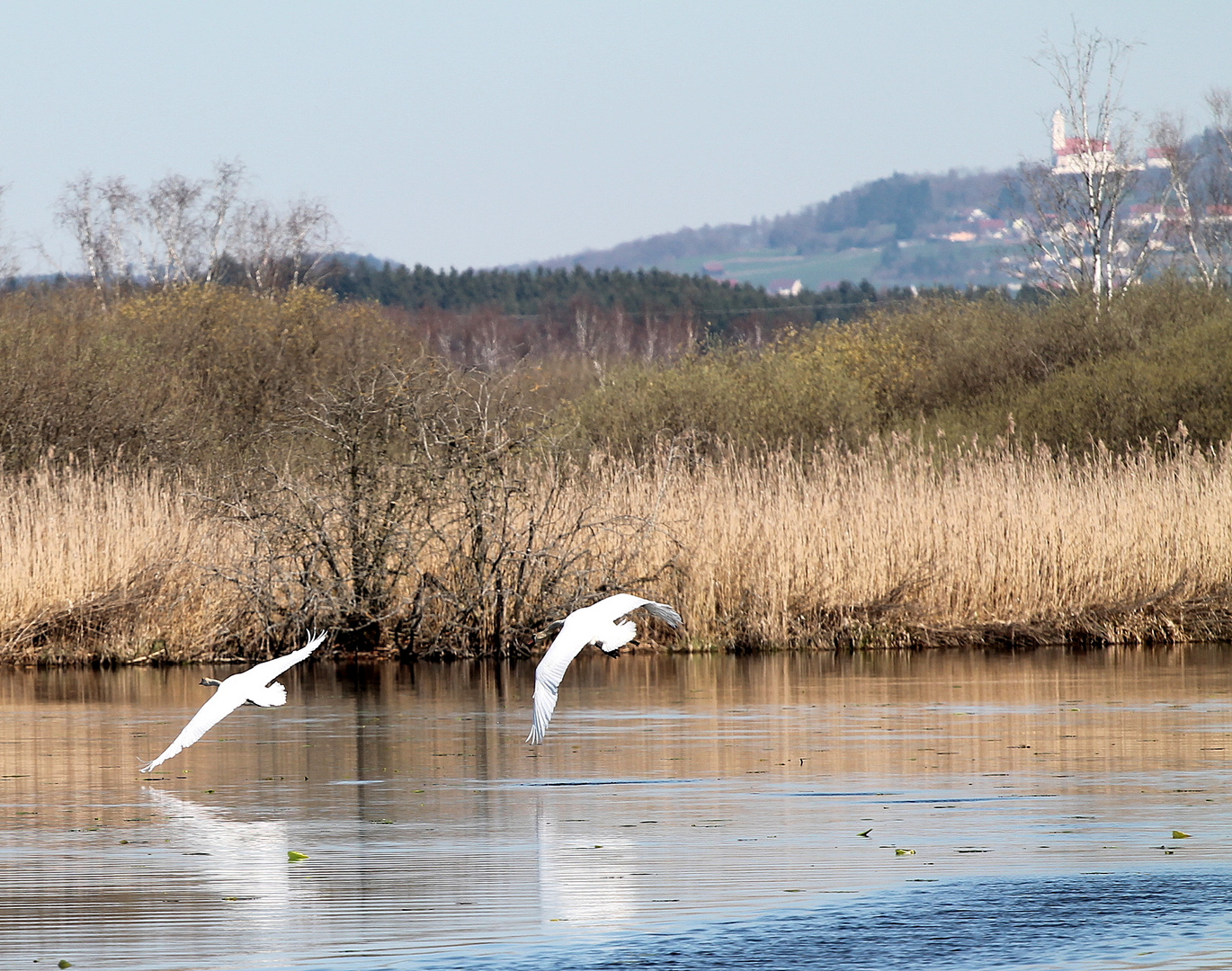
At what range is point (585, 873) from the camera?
8.03 metres

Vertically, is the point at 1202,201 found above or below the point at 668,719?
above

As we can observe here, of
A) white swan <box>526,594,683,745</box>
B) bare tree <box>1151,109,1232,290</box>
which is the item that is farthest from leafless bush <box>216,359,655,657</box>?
bare tree <box>1151,109,1232,290</box>

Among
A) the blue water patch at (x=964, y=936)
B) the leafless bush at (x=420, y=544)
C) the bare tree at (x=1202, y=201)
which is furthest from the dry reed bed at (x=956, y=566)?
the bare tree at (x=1202, y=201)

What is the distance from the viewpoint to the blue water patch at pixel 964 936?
6.46 metres

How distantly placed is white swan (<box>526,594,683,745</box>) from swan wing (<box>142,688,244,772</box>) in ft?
5.13

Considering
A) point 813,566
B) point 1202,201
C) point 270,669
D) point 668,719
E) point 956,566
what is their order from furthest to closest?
point 1202,201 → point 956,566 → point 813,566 → point 668,719 → point 270,669

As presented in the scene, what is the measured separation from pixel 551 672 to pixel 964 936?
379cm

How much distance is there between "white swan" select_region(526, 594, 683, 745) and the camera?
32.5 feet

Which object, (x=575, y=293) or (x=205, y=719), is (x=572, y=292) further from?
(x=205, y=719)

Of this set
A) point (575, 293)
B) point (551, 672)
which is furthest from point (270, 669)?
point (575, 293)

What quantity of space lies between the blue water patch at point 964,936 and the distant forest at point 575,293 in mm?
121282

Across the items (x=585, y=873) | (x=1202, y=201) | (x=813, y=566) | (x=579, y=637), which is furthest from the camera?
(x=1202, y=201)

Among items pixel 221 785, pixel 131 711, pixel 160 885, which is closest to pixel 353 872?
pixel 160 885

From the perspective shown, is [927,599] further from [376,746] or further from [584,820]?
[584,820]
